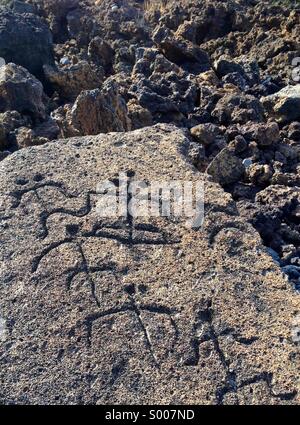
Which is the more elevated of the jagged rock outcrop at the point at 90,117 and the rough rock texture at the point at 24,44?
the rough rock texture at the point at 24,44

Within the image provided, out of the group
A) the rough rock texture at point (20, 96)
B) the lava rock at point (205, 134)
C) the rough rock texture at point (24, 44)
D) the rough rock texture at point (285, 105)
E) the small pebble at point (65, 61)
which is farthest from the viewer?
the small pebble at point (65, 61)

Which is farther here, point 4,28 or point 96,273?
point 4,28

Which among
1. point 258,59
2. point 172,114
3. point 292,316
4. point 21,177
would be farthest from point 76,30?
point 292,316

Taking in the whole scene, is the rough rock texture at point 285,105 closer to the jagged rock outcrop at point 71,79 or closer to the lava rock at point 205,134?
the lava rock at point 205,134

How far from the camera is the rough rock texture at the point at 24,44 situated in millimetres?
5020

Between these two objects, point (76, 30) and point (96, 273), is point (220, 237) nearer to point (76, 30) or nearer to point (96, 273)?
point (96, 273)

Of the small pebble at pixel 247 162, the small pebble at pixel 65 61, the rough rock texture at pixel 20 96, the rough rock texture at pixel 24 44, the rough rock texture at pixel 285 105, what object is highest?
the rough rock texture at pixel 24 44

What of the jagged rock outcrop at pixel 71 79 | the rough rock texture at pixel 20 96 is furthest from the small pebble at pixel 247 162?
the jagged rock outcrop at pixel 71 79

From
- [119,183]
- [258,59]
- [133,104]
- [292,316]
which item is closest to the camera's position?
[292,316]

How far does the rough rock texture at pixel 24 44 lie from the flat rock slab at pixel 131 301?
2311 millimetres

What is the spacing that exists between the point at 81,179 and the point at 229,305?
3.04 feet

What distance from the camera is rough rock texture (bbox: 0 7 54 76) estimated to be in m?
5.02

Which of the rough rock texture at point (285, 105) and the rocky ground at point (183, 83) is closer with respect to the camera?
the rocky ground at point (183, 83)

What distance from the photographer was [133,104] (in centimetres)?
443
